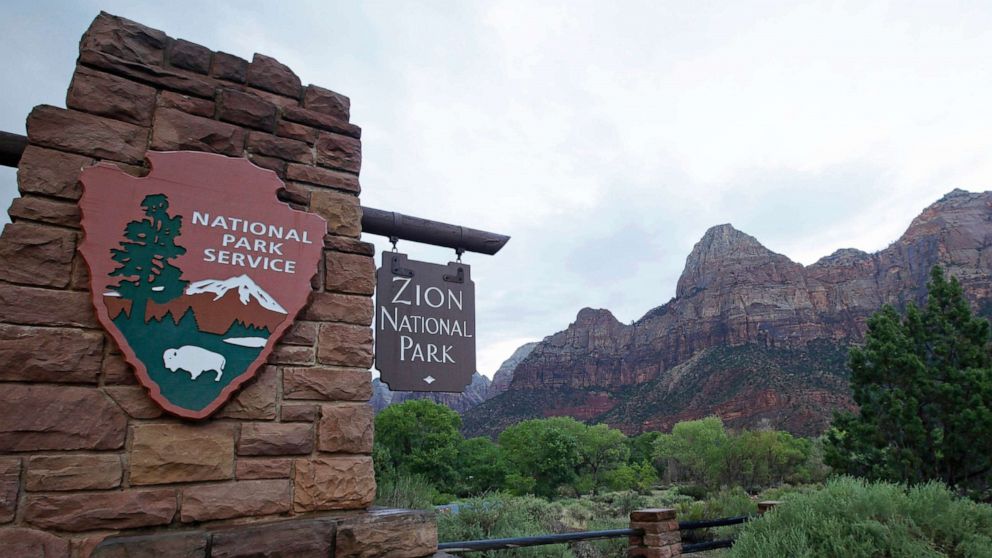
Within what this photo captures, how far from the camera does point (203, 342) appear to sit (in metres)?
2.23

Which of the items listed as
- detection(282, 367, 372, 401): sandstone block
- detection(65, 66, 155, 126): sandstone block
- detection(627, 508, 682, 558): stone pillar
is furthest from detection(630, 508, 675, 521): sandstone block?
detection(65, 66, 155, 126): sandstone block

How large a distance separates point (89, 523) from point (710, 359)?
269ft

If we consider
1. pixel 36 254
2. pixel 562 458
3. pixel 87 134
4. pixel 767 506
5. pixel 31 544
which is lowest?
pixel 562 458

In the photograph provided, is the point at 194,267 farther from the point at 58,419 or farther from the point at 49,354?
the point at 58,419

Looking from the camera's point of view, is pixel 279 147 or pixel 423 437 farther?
pixel 423 437

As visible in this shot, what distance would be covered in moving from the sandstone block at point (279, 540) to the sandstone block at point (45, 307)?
0.94 metres

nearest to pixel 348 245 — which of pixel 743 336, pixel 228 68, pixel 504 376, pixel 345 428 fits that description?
pixel 345 428

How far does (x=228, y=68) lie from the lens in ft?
8.65

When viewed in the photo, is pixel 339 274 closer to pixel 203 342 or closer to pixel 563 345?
pixel 203 342

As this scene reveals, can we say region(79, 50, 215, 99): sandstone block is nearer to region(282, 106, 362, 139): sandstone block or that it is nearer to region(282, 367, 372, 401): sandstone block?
region(282, 106, 362, 139): sandstone block

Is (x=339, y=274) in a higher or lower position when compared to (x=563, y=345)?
lower

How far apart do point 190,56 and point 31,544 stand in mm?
2020

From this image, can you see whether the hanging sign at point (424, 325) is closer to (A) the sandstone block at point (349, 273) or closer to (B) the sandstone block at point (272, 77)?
(A) the sandstone block at point (349, 273)

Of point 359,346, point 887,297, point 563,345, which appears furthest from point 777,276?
point 359,346
